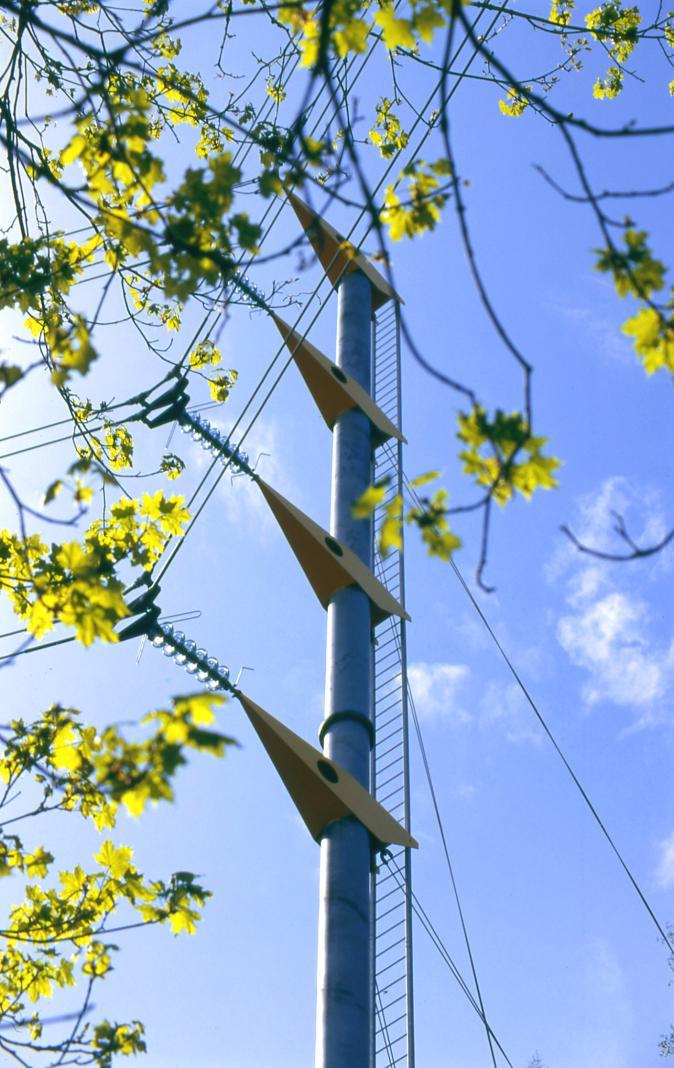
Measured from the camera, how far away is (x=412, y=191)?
2641 mm

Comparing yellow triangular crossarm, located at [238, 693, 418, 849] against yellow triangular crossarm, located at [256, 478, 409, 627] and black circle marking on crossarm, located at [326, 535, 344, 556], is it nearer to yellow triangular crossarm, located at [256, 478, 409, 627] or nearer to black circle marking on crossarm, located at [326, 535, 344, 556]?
yellow triangular crossarm, located at [256, 478, 409, 627]

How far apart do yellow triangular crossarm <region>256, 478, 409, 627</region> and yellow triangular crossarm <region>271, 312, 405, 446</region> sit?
0.84 m

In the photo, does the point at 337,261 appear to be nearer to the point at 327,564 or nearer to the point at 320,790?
the point at 327,564

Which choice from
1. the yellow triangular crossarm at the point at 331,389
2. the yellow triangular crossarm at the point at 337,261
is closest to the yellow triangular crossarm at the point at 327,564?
the yellow triangular crossarm at the point at 331,389

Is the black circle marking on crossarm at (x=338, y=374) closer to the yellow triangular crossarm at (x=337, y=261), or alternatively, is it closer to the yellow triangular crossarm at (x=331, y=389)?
the yellow triangular crossarm at (x=331, y=389)

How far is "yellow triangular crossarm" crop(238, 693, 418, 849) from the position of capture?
4543 millimetres

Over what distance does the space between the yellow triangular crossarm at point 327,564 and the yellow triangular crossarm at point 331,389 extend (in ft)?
2.74

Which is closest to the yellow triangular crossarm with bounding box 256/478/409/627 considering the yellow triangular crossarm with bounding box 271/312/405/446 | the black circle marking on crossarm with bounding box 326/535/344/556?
the black circle marking on crossarm with bounding box 326/535/344/556

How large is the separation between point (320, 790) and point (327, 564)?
4.13 feet

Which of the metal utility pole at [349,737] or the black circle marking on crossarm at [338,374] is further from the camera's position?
the black circle marking on crossarm at [338,374]

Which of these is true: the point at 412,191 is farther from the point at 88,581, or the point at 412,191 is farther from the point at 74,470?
the point at 88,581

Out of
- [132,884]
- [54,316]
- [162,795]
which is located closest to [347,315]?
[54,316]

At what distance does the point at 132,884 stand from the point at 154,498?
5.49 feet

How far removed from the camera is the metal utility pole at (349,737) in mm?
3873
